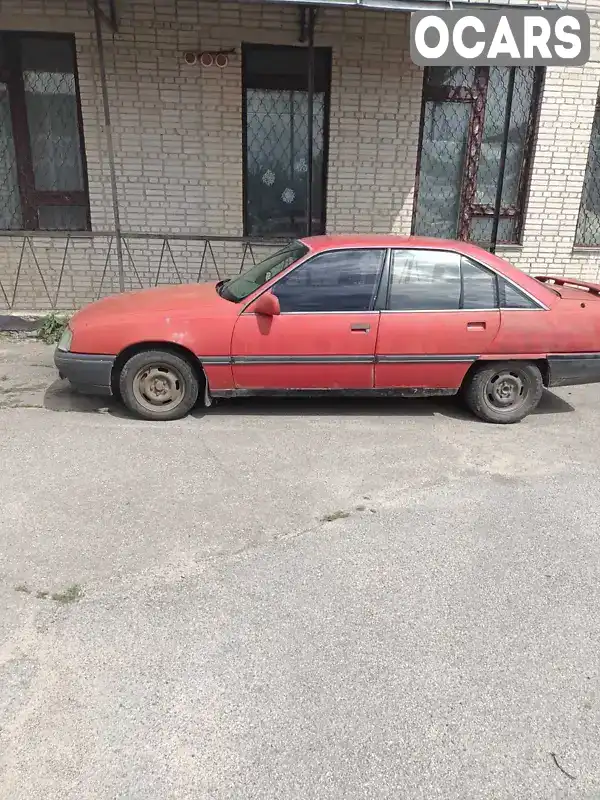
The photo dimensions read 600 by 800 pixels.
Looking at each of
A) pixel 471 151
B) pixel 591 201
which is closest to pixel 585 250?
pixel 591 201

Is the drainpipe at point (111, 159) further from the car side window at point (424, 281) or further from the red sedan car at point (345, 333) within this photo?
the car side window at point (424, 281)

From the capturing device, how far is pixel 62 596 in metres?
2.86

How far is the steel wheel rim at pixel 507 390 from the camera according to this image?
16.8 feet

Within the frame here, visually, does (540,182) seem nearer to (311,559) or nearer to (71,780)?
(311,559)

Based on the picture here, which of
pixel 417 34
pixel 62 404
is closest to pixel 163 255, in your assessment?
pixel 62 404

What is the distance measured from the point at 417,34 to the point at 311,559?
195 inches

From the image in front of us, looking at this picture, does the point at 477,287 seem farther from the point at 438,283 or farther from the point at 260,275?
the point at 260,275

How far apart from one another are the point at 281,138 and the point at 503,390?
4880 mm

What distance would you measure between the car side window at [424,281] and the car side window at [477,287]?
56 mm

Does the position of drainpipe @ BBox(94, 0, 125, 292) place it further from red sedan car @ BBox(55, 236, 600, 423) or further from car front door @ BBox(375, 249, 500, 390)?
car front door @ BBox(375, 249, 500, 390)

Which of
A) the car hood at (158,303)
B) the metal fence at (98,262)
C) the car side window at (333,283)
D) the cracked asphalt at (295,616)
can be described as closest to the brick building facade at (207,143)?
the metal fence at (98,262)

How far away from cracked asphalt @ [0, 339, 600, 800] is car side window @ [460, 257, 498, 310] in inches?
44.1

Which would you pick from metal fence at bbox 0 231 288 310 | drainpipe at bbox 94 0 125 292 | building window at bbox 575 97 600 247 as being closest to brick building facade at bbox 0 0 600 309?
metal fence at bbox 0 231 288 310

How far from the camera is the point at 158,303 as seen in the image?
503 cm
